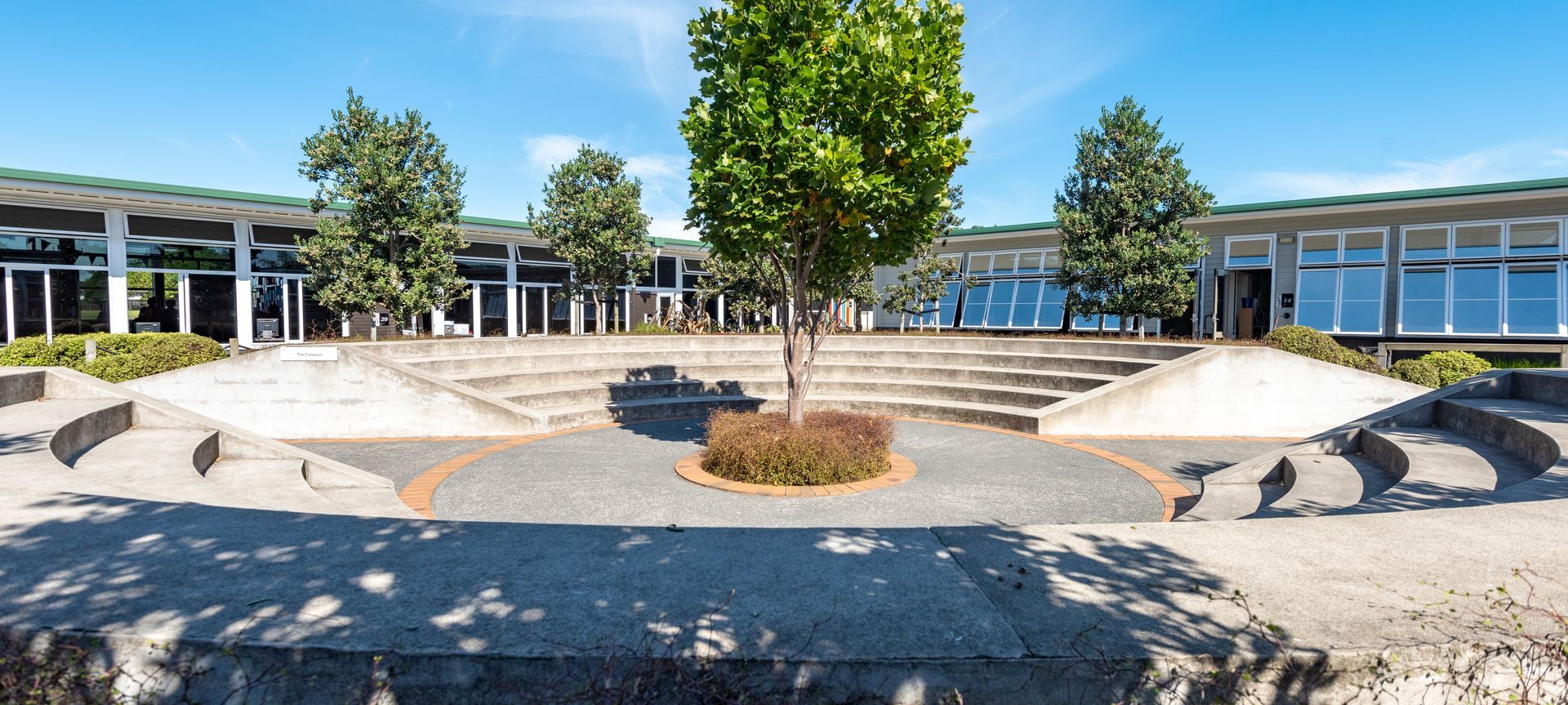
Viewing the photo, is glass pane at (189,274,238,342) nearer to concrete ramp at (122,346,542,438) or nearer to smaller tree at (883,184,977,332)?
concrete ramp at (122,346,542,438)

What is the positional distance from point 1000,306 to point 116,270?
83.8 ft

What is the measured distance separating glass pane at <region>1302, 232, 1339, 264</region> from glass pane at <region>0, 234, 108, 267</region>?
3162 cm

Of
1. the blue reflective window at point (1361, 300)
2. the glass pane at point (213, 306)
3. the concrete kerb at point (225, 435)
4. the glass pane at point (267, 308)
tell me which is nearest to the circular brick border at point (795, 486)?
the concrete kerb at point (225, 435)

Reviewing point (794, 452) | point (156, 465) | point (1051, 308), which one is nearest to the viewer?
point (156, 465)

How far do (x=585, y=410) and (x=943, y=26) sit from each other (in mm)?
7654

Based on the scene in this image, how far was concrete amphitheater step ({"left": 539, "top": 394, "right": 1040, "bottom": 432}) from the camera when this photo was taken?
11055 millimetres

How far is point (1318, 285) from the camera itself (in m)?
20.0

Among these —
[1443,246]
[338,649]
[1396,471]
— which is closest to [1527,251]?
[1443,246]

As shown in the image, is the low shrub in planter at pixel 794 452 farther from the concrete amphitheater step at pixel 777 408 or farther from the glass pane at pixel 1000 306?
the glass pane at pixel 1000 306

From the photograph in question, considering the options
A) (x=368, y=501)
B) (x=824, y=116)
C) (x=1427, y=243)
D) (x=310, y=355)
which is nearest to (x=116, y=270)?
(x=310, y=355)

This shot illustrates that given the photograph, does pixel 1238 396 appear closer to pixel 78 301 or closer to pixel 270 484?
pixel 270 484

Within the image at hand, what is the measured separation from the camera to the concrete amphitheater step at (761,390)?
39.3ft

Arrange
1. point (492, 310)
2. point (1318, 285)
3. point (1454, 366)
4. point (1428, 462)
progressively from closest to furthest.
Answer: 1. point (1428, 462)
2. point (1454, 366)
3. point (1318, 285)
4. point (492, 310)

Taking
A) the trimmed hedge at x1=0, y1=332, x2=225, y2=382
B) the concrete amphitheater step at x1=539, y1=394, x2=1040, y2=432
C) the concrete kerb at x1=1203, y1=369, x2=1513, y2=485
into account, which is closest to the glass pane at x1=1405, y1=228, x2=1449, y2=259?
the concrete kerb at x1=1203, y1=369, x2=1513, y2=485
